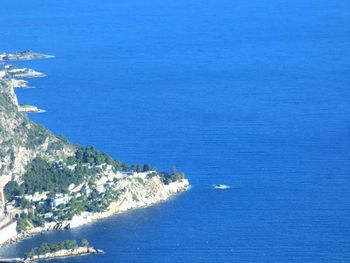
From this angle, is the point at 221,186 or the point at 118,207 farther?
the point at 221,186

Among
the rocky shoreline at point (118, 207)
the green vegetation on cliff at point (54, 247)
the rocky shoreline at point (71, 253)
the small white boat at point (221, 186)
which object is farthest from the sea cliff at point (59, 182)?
the rocky shoreline at point (71, 253)

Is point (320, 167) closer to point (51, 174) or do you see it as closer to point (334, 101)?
point (51, 174)

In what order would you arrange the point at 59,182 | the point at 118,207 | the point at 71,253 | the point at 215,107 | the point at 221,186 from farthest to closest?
the point at 215,107 → the point at 221,186 → the point at 59,182 → the point at 118,207 → the point at 71,253

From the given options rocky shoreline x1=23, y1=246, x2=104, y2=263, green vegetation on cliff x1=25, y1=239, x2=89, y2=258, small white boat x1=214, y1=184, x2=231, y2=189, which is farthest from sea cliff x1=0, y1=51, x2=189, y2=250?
rocky shoreline x1=23, y1=246, x2=104, y2=263

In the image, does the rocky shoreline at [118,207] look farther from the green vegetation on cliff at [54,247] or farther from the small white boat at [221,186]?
the green vegetation on cliff at [54,247]

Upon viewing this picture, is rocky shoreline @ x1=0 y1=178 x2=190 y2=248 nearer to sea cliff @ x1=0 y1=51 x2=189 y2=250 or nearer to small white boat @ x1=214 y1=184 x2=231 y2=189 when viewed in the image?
sea cliff @ x1=0 y1=51 x2=189 y2=250

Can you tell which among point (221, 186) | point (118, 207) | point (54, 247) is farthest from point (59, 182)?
point (54, 247)

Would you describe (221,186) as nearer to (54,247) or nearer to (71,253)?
(71,253)

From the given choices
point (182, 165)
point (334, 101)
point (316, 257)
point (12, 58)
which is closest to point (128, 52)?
point (12, 58)
